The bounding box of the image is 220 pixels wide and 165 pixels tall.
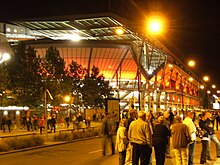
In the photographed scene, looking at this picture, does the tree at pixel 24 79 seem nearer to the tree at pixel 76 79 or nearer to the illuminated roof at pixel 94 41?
the tree at pixel 76 79

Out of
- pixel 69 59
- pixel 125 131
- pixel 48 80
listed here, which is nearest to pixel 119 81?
pixel 69 59

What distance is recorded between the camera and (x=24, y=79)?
4894 centimetres

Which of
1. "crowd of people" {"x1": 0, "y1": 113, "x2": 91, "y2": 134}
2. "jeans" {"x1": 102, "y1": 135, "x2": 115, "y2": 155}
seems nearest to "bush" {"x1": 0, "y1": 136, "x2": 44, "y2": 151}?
"jeans" {"x1": 102, "y1": 135, "x2": 115, "y2": 155}

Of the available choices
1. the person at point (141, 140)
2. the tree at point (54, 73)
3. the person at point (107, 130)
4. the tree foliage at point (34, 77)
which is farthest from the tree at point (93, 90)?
the person at point (141, 140)

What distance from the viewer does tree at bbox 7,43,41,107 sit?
48.9m

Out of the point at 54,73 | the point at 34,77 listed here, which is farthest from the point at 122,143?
the point at 54,73

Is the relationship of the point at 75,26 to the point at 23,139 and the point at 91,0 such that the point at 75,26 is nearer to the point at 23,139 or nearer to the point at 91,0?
the point at 91,0

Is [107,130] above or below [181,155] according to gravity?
above

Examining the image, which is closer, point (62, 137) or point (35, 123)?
point (62, 137)

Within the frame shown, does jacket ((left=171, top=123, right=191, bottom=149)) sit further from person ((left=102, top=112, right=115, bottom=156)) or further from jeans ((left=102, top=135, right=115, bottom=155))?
jeans ((left=102, top=135, right=115, bottom=155))

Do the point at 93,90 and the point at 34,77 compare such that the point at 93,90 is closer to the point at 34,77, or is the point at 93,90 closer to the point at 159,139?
the point at 34,77

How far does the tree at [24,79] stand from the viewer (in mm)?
48938

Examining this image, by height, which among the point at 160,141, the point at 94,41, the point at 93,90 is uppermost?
the point at 94,41

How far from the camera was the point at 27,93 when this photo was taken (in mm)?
48969
